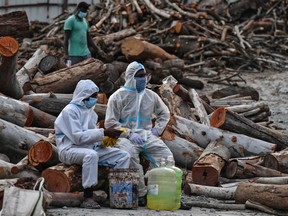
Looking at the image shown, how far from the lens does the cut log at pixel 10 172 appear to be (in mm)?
10055

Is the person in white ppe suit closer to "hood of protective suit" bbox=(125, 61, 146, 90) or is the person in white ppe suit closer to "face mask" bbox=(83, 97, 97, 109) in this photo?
"face mask" bbox=(83, 97, 97, 109)

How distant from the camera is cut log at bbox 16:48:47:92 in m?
14.9

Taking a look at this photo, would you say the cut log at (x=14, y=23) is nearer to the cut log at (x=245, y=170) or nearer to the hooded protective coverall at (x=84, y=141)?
the hooded protective coverall at (x=84, y=141)

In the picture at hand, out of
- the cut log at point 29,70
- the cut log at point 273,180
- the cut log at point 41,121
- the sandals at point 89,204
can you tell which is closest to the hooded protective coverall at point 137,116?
the sandals at point 89,204

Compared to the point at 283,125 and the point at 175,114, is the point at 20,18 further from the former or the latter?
the point at 283,125

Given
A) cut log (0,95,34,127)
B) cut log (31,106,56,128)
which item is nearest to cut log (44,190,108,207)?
cut log (0,95,34,127)

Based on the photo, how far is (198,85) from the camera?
19.3 meters

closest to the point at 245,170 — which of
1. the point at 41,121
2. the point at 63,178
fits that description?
the point at 41,121

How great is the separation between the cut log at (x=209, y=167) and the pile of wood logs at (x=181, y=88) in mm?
14

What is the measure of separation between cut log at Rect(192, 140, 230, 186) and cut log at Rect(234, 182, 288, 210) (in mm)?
953

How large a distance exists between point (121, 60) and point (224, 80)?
10.5ft

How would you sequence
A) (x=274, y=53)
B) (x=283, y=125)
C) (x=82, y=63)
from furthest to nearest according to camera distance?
(x=274, y=53) → (x=283, y=125) → (x=82, y=63)

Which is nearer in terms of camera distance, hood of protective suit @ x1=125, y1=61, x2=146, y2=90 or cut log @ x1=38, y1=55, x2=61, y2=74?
hood of protective suit @ x1=125, y1=61, x2=146, y2=90

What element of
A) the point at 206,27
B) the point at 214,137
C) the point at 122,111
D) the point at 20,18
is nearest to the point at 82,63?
the point at 20,18
